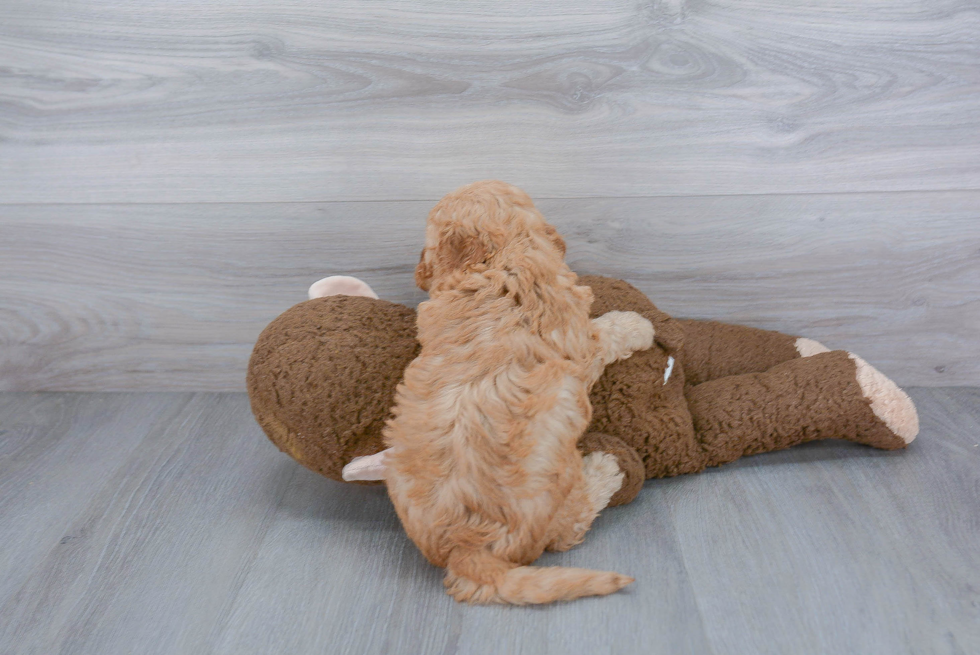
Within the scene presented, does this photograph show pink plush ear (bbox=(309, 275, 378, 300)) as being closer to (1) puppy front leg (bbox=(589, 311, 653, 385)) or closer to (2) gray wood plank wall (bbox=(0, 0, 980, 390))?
(2) gray wood plank wall (bbox=(0, 0, 980, 390))

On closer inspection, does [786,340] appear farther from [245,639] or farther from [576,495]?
[245,639]

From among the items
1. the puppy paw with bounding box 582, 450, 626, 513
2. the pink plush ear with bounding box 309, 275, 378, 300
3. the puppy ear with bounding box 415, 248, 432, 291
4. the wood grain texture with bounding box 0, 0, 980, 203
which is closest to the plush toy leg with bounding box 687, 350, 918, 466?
the puppy paw with bounding box 582, 450, 626, 513

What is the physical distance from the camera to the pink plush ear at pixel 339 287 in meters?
1.29

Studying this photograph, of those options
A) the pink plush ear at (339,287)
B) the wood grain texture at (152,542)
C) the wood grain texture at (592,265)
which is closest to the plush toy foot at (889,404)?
the wood grain texture at (592,265)

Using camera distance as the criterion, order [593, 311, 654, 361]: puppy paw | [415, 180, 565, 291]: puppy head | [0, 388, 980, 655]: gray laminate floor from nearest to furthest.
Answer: [0, 388, 980, 655]: gray laminate floor, [415, 180, 565, 291]: puppy head, [593, 311, 654, 361]: puppy paw

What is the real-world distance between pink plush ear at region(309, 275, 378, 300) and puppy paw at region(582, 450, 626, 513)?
0.47m

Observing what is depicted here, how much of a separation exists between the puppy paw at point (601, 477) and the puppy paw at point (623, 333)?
0.15 meters

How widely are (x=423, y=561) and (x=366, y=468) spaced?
0.52 ft

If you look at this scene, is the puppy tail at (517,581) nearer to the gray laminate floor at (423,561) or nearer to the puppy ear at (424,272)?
the gray laminate floor at (423,561)

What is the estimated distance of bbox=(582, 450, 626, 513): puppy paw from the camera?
1069mm

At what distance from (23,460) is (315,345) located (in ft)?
2.27

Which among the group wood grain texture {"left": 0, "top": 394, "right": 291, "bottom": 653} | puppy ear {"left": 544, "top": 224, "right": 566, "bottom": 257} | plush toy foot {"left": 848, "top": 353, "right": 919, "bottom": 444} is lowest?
wood grain texture {"left": 0, "top": 394, "right": 291, "bottom": 653}

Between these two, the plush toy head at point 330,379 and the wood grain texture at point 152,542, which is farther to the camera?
the plush toy head at point 330,379

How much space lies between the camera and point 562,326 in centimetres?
102
